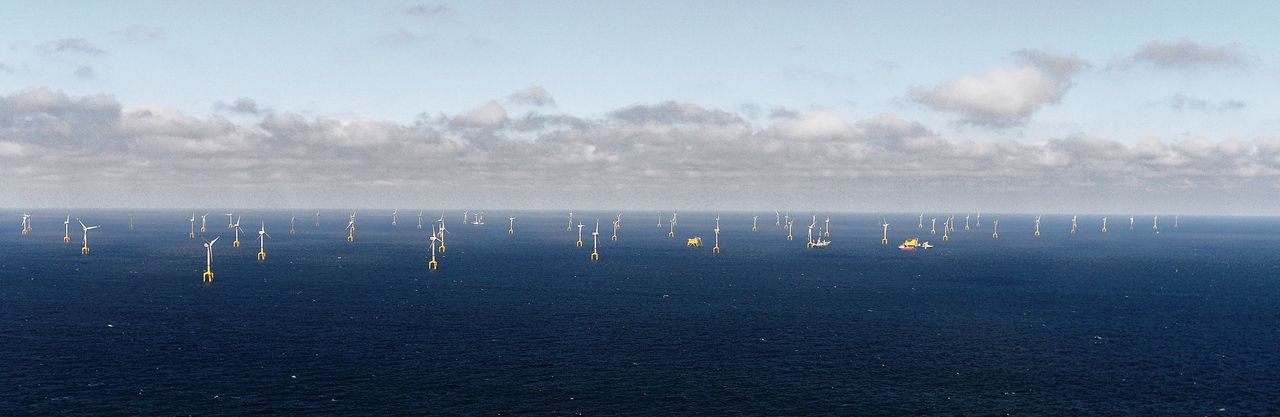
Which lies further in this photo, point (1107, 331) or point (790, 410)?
point (1107, 331)

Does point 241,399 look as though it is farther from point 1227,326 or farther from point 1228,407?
point 1227,326

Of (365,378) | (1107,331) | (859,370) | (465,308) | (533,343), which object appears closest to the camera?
(365,378)

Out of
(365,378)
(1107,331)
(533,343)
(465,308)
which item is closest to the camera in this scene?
(365,378)

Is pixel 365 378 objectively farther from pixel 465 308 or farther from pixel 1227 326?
pixel 1227 326

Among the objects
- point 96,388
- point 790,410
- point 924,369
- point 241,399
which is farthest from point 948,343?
point 96,388

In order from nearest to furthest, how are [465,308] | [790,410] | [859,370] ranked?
[790,410]
[859,370]
[465,308]

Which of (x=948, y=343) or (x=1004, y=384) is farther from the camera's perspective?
(x=948, y=343)

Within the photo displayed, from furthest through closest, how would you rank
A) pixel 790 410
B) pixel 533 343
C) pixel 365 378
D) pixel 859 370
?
pixel 533 343, pixel 859 370, pixel 365 378, pixel 790 410

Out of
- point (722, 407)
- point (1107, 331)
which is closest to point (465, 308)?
point (722, 407)

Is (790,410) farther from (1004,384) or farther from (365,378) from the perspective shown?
(365,378)
